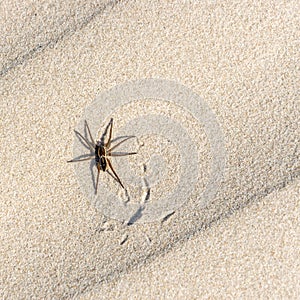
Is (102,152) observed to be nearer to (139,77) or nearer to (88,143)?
(88,143)

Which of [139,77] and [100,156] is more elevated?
[139,77]

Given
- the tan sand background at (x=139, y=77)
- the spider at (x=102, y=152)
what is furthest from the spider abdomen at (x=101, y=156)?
the tan sand background at (x=139, y=77)

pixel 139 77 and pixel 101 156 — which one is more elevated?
pixel 139 77

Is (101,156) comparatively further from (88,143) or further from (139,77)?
(139,77)

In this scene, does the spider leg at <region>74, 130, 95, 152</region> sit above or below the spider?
above

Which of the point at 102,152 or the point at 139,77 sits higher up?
the point at 139,77

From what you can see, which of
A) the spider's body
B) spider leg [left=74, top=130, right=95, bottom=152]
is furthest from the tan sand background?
the spider's body

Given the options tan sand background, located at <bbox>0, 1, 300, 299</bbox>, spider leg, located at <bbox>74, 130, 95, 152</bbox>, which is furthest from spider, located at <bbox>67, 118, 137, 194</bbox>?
tan sand background, located at <bbox>0, 1, 300, 299</bbox>

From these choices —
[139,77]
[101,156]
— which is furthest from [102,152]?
[139,77]

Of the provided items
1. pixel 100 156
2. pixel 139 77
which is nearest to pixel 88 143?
pixel 100 156

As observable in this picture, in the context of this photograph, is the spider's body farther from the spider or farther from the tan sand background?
the tan sand background

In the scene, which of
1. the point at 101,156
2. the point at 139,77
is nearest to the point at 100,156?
the point at 101,156
